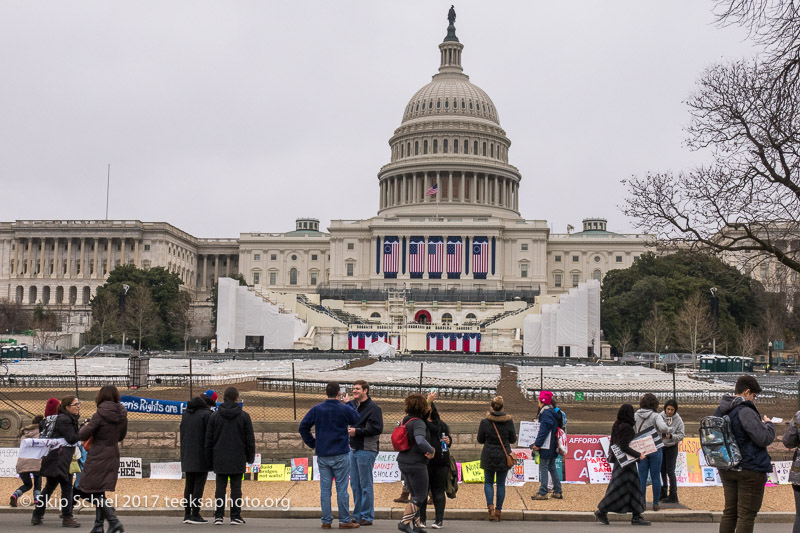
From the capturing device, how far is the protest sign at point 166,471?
19000mm

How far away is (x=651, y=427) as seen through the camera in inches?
A: 610

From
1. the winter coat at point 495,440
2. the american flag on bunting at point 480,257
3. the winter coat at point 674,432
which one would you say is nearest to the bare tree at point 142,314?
the american flag on bunting at point 480,257

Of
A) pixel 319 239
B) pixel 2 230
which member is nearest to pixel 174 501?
pixel 319 239

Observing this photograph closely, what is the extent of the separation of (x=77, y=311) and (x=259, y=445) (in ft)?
375

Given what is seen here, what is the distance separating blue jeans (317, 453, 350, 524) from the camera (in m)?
14.0

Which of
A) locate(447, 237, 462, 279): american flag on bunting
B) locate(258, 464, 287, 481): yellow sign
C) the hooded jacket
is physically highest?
locate(447, 237, 462, 279): american flag on bunting

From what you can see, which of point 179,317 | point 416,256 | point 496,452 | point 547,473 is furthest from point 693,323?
point 496,452

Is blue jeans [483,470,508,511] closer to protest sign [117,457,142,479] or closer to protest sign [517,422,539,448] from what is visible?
protest sign [517,422,539,448]

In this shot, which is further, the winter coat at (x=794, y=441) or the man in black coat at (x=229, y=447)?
the man in black coat at (x=229, y=447)

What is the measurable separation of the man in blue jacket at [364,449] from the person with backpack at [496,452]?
6.31ft

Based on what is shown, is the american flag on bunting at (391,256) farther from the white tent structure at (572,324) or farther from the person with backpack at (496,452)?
the person with backpack at (496,452)

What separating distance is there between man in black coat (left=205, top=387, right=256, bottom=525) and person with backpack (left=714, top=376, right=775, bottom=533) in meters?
6.95

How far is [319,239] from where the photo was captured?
140375 millimetres

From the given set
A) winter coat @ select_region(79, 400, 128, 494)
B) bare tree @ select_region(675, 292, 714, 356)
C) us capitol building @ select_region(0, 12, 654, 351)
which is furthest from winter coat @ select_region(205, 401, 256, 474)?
us capitol building @ select_region(0, 12, 654, 351)
